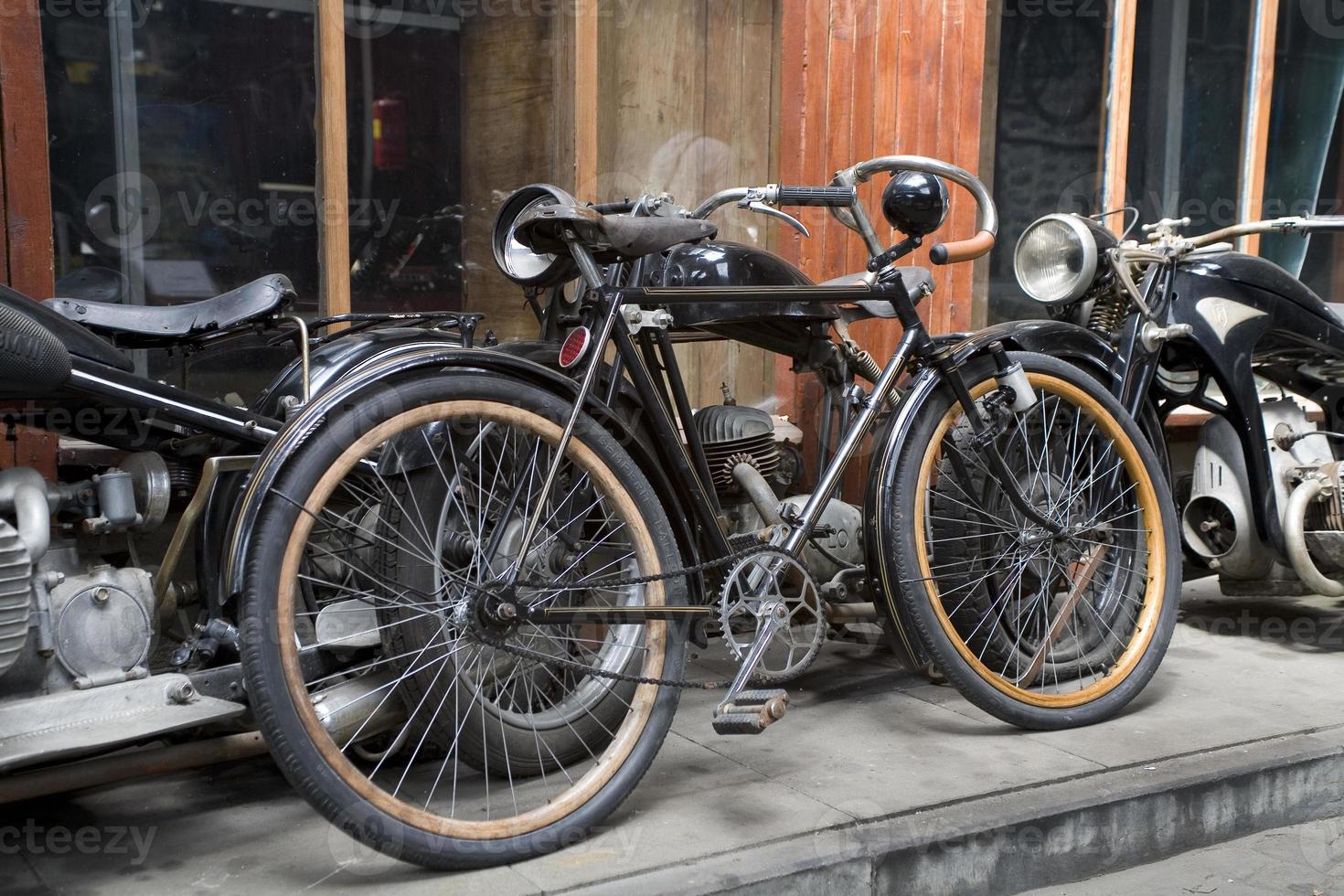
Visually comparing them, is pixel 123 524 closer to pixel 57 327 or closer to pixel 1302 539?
pixel 57 327

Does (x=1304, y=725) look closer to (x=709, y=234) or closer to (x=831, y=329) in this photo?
(x=831, y=329)

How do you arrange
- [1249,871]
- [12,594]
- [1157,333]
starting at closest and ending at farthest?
1. [12,594]
2. [1249,871]
3. [1157,333]

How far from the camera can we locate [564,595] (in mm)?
3039

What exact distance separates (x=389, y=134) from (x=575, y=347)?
5.20 ft

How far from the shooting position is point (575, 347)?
2.93 m

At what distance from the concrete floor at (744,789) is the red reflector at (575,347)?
996 mm

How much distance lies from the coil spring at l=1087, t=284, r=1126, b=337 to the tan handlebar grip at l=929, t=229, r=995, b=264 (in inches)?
31.4

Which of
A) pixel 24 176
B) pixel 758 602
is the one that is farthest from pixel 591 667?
pixel 24 176

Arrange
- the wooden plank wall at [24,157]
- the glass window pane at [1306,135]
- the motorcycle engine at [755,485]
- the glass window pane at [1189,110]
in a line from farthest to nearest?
the glass window pane at [1306,135] < the glass window pane at [1189,110] < the motorcycle engine at [755,485] < the wooden plank wall at [24,157]

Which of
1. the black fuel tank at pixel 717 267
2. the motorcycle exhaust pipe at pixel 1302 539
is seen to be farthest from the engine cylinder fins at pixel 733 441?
the motorcycle exhaust pipe at pixel 1302 539

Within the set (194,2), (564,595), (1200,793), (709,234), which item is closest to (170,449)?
(564,595)

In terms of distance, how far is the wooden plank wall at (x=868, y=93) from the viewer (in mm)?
4578

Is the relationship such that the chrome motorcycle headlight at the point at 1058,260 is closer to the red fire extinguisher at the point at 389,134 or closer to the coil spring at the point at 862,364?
the coil spring at the point at 862,364

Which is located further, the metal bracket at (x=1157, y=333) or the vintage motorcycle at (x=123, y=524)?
the metal bracket at (x=1157, y=333)
